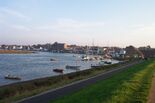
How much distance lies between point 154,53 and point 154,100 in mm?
182048

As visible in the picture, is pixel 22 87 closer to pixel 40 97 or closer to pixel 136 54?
pixel 40 97

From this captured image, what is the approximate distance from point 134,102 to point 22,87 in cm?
1510

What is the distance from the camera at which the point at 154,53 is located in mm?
195250

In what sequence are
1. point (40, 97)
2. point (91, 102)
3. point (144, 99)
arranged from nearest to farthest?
point (91, 102), point (144, 99), point (40, 97)

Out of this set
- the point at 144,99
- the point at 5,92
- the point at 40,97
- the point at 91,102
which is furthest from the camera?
the point at 5,92

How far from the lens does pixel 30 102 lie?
1720cm

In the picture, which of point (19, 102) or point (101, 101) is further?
point (19, 102)

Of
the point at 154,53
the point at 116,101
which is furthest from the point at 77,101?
the point at 154,53

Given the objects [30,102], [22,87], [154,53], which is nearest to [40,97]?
[30,102]

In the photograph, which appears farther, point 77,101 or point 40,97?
point 40,97

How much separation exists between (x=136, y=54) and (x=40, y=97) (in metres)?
183

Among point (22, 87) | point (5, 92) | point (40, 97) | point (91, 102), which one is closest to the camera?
point (91, 102)

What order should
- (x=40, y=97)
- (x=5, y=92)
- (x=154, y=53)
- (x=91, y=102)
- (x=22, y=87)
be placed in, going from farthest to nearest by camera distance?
(x=154, y=53), (x=22, y=87), (x=5, y=92), (x=40, y=97), (x=91, y=102)

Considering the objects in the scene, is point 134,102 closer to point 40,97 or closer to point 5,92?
point 40,97
